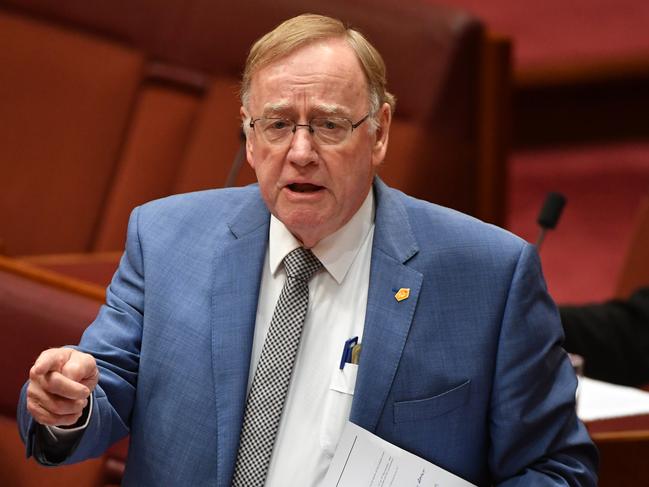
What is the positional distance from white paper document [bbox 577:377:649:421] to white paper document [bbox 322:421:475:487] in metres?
0.33

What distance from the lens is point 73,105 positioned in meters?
2.04

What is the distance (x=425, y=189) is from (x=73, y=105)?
2.05ft

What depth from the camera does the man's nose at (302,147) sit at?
926 millimetres

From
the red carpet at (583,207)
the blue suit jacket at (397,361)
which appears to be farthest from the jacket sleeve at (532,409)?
the red carpet at (583,207)

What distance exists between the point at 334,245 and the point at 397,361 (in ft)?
0.39

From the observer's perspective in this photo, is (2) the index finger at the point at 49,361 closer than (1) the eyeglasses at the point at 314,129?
Yes

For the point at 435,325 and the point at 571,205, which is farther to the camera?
the point at 571,205

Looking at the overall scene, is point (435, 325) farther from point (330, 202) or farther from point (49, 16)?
point (49, 16)

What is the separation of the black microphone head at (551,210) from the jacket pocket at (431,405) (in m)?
0.39

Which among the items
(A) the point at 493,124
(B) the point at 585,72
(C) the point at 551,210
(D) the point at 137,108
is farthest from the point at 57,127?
(B) the point at 585,72

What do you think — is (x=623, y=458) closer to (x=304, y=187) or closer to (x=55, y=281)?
(x=304, y=187)

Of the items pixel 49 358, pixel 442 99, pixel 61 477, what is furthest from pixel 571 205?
pixel 49 358

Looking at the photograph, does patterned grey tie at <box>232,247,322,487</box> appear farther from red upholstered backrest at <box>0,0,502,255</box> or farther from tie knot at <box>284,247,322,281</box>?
red upholstered backrest at <box>0,0,502,255</box>

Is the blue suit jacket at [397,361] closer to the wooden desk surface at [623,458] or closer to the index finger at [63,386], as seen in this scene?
the index finger at [63,386]
